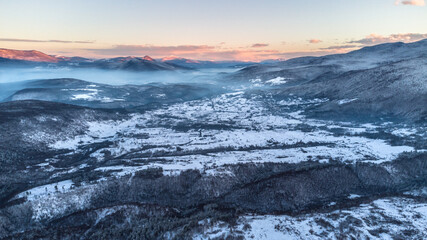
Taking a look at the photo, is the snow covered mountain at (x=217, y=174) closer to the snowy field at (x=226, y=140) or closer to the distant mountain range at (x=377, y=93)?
the snowy field at (x=226, y=140)

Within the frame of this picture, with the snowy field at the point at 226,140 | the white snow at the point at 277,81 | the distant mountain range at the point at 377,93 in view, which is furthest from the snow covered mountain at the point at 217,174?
the white snow at the point at 277,81

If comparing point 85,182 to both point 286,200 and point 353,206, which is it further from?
point 353,206

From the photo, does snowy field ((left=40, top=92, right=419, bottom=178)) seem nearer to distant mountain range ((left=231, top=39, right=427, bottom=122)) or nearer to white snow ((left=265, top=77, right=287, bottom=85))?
distant mountain range ((left=231, top=39, right=427, bottom=122))

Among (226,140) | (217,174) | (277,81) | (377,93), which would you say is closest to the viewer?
A: (217,174)

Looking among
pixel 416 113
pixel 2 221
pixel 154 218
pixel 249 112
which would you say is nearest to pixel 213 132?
pixel 249 112

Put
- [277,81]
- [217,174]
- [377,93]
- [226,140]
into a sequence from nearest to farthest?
1. [217,174]
2. [226,140]
3. [377,93]
4. [277,81]

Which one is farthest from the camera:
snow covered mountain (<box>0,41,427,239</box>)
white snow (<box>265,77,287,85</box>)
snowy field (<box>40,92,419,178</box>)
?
white snow (<box>265,77,287,85</box>)

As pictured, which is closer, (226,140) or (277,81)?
(226,140)

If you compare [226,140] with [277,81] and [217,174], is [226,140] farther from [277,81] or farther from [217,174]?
[277,81]

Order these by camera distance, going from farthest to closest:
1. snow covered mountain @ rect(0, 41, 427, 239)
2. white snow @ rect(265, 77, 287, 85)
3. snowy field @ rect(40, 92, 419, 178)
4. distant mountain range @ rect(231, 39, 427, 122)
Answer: white snow @ rect(265, 77, 287, 85), distant mountain range @ rect(231, 39, 427, 122), snowy field @ rect(40, 92, 419, 178), snow covered mountain @ rect(0, 41, 427, 239)

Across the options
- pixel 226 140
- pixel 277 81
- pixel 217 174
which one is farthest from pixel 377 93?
pixel 277 81

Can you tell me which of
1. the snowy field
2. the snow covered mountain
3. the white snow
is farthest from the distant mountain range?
the white snow

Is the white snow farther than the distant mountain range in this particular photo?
Yes
